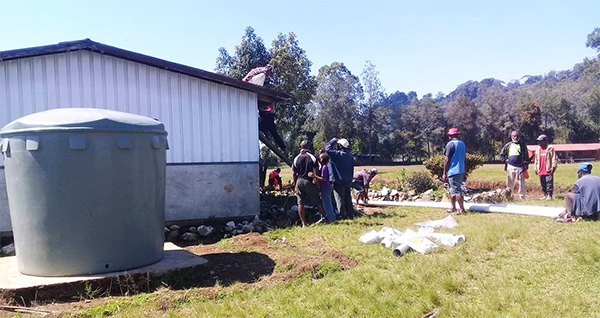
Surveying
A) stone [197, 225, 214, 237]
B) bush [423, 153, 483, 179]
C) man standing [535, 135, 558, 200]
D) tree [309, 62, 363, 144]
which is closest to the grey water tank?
stone [197, 225, 214, 237]

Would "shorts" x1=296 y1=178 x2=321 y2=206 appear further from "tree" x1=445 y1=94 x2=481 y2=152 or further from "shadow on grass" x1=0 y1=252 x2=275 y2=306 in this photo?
"tree" x1=445 y1=94 x2=481 y2=152

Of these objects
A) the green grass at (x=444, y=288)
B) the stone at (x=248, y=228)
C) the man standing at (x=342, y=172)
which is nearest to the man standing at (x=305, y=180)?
the man standing at (x=342, y=172)

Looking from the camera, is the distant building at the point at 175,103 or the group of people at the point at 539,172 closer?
the group of people at the point at 539,172

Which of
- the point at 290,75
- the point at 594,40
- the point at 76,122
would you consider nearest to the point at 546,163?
the point at 76,122

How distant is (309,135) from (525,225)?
42.6 metres

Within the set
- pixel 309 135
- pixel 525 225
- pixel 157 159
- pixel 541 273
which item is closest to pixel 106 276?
pixel 157 159

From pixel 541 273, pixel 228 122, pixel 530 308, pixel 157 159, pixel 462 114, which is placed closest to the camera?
pixel 530 308

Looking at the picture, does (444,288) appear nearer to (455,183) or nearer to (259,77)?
(455,183)

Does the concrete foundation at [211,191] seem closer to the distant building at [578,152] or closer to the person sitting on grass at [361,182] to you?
the person sitting on grass at [361,182]

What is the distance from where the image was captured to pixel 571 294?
4141mm

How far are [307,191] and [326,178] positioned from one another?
754mm

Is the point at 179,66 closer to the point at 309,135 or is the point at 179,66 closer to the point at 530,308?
the point at 530,308

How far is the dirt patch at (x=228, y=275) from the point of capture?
186 inches

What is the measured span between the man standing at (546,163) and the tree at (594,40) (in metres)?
56.3
